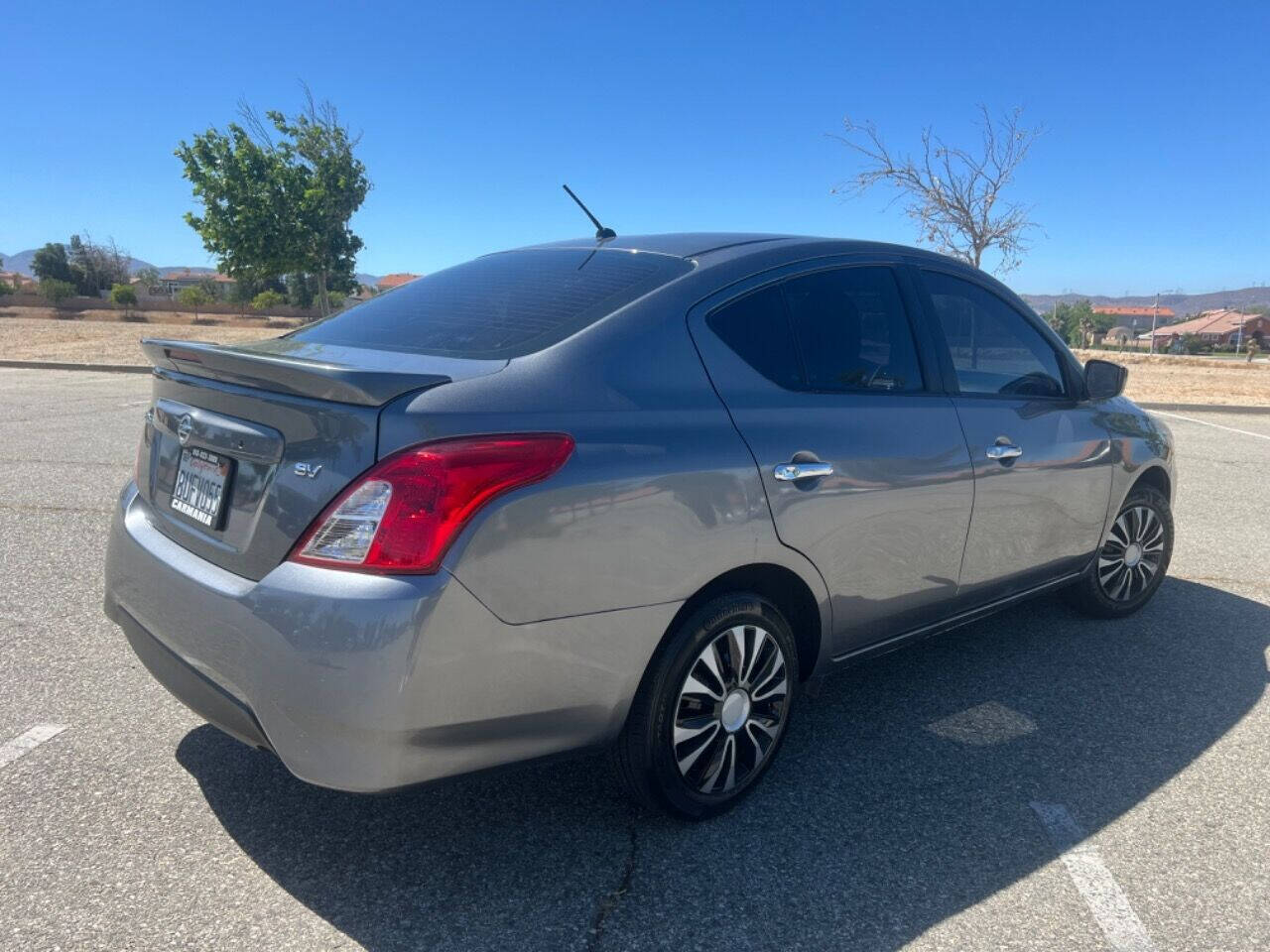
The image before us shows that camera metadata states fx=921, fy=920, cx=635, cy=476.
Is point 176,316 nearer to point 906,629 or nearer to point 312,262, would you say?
point 312,262

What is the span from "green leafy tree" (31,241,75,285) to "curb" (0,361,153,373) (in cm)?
7326

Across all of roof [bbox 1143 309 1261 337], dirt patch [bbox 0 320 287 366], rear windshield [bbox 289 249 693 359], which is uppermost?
rear windshield [bbox 289 249 693 359]

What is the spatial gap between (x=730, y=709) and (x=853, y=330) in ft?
4.37

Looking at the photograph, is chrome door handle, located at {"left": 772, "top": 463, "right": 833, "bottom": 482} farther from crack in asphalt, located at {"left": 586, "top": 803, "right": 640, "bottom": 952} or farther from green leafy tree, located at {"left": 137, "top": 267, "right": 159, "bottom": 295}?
green leafy tree, located at {"left": 137, "top": 267, "right": 159, "bottom": 295}

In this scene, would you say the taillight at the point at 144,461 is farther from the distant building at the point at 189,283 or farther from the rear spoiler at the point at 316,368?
the distant building at the point at 189,283

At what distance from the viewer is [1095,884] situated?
247cm

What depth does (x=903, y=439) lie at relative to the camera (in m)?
3.04

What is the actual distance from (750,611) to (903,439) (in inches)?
33.9

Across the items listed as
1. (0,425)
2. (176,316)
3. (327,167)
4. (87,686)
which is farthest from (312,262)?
(87,686)

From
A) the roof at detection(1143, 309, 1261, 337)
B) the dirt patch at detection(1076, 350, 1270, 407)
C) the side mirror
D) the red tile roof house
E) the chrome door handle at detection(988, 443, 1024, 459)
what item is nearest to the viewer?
the chrome door handle at detection(988, 443, 1024, 459)

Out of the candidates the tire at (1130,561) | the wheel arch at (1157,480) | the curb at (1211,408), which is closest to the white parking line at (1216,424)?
the curb at (1211,408)

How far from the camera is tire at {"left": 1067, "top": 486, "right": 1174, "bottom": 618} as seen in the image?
14.3 ft

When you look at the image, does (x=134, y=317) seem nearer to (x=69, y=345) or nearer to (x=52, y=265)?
(x=69, y=345)

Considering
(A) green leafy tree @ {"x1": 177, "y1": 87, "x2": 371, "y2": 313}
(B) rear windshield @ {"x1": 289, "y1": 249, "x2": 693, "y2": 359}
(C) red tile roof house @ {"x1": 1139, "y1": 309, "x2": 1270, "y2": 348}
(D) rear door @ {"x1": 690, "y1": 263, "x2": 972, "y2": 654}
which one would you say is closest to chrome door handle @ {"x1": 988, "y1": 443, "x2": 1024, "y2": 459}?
(D) rear door @ {"x1": 690, "y1": 263, "x2": 972, "y2": 654}
